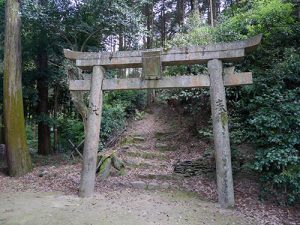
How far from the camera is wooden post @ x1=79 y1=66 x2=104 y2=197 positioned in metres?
6.35

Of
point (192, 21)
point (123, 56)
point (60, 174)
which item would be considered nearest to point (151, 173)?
point (60, 174)

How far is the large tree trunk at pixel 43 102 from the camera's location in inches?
428

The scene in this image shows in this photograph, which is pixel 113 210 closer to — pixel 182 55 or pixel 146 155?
pixel 182 55

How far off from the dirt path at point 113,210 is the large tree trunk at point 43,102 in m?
5.29

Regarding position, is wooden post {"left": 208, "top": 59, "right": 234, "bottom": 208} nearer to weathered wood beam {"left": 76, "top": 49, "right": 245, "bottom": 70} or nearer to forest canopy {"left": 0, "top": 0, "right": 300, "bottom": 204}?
weathered wood beam {"left": 76, "top": 49, "right": 245, "bottom": 70}

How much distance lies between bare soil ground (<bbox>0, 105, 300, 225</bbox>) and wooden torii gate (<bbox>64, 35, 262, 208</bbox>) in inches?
21.8

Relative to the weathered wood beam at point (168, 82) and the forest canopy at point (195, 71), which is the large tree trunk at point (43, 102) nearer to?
the forest canopy at point (195, 71)

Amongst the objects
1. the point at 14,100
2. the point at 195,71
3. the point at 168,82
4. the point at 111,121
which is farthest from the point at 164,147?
the point at 14,100

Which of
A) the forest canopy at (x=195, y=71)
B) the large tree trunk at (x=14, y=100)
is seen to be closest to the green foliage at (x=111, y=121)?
the forest canopy at (x=195, y=71)

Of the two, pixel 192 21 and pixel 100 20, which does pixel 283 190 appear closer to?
pixel 100 20

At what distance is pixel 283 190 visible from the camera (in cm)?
567

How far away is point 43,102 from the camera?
37.3 feet

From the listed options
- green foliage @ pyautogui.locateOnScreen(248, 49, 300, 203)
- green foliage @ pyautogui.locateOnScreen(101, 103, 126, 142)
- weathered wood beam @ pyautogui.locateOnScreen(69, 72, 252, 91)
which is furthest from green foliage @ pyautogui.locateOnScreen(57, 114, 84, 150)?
green foliage @ pyautogui.locateOnScreen(248, 49, 300, 203)

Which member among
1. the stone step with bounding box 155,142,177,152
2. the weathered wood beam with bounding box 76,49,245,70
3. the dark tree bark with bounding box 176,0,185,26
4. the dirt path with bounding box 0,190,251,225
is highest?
the dark tree bark with bounding box 176,0,185,26
